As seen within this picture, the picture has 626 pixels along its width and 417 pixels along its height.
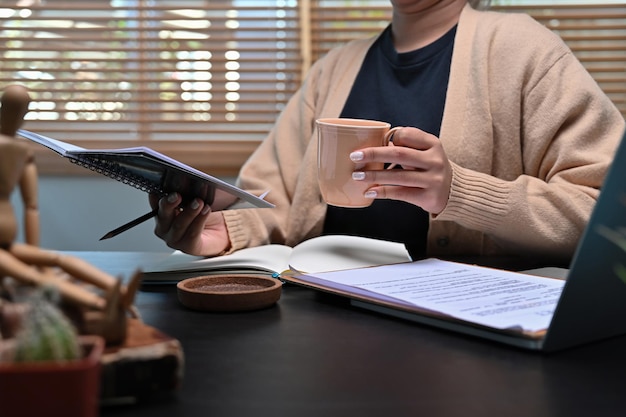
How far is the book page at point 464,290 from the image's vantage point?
737 millimetres

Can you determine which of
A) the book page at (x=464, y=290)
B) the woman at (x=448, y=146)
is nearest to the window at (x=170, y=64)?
the woman at (x=448, y=146)

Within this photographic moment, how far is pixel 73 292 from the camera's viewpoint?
492 mm

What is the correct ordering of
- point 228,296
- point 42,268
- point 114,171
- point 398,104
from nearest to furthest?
point 42,268
point 228,296
point 114,171
point 398,104

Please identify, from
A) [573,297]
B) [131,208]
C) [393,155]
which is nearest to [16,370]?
[573,297]

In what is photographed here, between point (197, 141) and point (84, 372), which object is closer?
point (84, 372)

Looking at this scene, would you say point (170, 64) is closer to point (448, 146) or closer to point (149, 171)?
point (448, 146)

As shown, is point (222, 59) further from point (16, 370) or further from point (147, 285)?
point (16, 370)

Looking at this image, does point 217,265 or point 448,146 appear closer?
point 217,265

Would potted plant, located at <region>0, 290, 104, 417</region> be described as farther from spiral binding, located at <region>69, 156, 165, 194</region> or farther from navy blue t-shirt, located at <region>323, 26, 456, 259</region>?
navy blue t-shirt, located at <region>323, 26, 456, 259</region>

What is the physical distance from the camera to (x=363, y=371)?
619mm

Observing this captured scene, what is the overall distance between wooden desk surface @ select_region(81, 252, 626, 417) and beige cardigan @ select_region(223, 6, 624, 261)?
48cm

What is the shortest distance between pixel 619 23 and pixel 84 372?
7.11 ft

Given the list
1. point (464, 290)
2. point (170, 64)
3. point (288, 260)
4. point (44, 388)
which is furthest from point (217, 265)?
point (170, 64)

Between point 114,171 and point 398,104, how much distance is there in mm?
753
